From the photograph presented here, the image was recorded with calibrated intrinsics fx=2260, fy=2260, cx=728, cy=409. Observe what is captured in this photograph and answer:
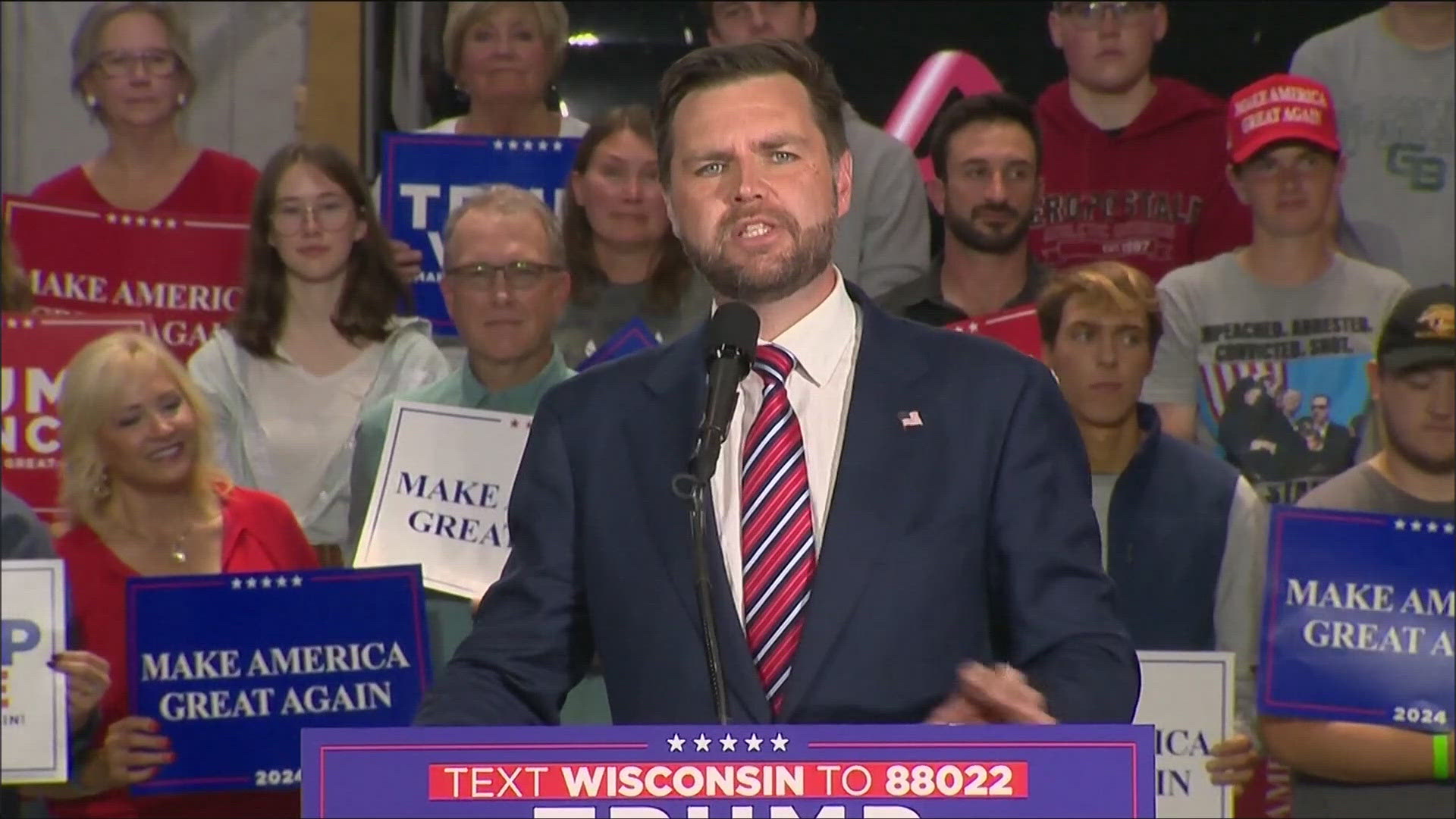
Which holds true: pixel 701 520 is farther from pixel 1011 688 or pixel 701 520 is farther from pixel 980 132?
pixel 980 132

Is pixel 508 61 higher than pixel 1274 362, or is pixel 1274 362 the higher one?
pixel 508 61

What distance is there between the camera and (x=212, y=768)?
189 inches

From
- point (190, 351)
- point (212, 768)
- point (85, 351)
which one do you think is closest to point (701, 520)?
point (212, 768)

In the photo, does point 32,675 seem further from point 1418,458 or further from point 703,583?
point 1418,458

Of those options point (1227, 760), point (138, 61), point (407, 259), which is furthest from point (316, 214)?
point (1227, 760)

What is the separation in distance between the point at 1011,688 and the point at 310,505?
143 inches

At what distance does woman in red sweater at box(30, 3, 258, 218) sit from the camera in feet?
20.7

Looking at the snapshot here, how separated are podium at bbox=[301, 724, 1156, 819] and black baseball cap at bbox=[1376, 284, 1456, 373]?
3.41 metres

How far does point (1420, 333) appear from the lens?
5242 mm

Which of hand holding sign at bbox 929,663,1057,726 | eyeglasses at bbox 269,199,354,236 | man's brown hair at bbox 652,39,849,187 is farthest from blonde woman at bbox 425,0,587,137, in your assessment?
hand holding sign at bbox 929,663,1057,726

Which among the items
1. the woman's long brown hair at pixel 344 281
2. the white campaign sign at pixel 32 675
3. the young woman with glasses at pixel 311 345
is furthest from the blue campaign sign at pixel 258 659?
the woman's long brown hair at pixel 344 281

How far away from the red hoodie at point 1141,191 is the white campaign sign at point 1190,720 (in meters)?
1.70

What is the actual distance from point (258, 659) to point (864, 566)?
263 centimetres

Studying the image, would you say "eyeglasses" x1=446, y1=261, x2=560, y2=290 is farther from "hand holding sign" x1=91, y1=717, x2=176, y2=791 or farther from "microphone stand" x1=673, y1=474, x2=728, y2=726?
"microphone stand" x1=673, y1=474, x2=728, y2=726
